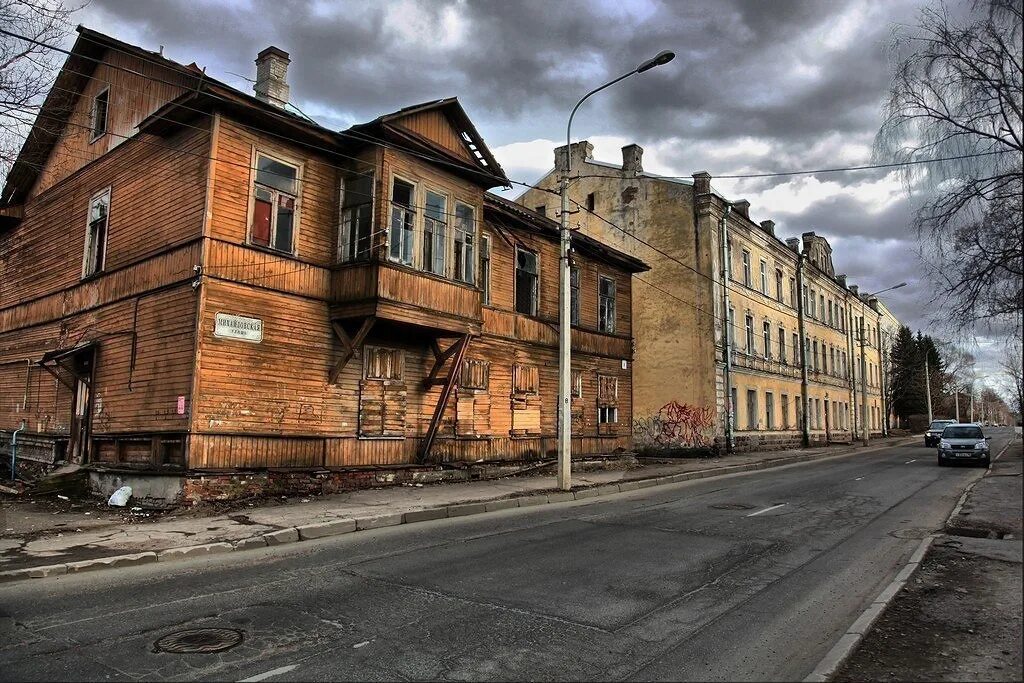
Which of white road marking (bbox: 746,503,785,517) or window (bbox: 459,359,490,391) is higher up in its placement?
window (bbox: 459,359,490,391)

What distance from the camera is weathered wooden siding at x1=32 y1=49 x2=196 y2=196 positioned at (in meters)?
14.6

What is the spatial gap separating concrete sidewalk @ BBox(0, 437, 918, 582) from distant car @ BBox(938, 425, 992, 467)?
16.6 metres

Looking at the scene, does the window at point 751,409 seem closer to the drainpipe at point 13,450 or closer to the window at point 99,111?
the window at point 99,111

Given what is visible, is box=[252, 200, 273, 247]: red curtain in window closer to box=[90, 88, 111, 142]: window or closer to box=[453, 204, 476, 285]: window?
box=[453, 204, 476, 285]: window

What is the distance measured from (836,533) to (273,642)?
887 cm

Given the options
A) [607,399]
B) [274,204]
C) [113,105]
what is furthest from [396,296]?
[607,399]

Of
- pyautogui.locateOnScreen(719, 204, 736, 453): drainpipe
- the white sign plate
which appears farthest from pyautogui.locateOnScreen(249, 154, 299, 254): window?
pyautogui.locateOnScreen(719, 204, 736, 453): drainpipe

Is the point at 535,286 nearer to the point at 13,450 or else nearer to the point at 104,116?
the point at 104,116

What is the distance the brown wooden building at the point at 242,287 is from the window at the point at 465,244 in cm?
6

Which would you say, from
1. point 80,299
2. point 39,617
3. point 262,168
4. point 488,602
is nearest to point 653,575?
point 488,602

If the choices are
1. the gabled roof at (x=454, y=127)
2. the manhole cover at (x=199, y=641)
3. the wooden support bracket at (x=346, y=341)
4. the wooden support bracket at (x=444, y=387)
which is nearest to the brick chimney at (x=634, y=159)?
the gabled roof at (x=454, y=127)

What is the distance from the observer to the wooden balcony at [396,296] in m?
14.2

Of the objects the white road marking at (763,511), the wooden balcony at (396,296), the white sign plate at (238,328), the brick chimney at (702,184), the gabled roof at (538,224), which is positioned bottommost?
the white road marking at (763,511)

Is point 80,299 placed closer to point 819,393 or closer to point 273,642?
point 273,642
